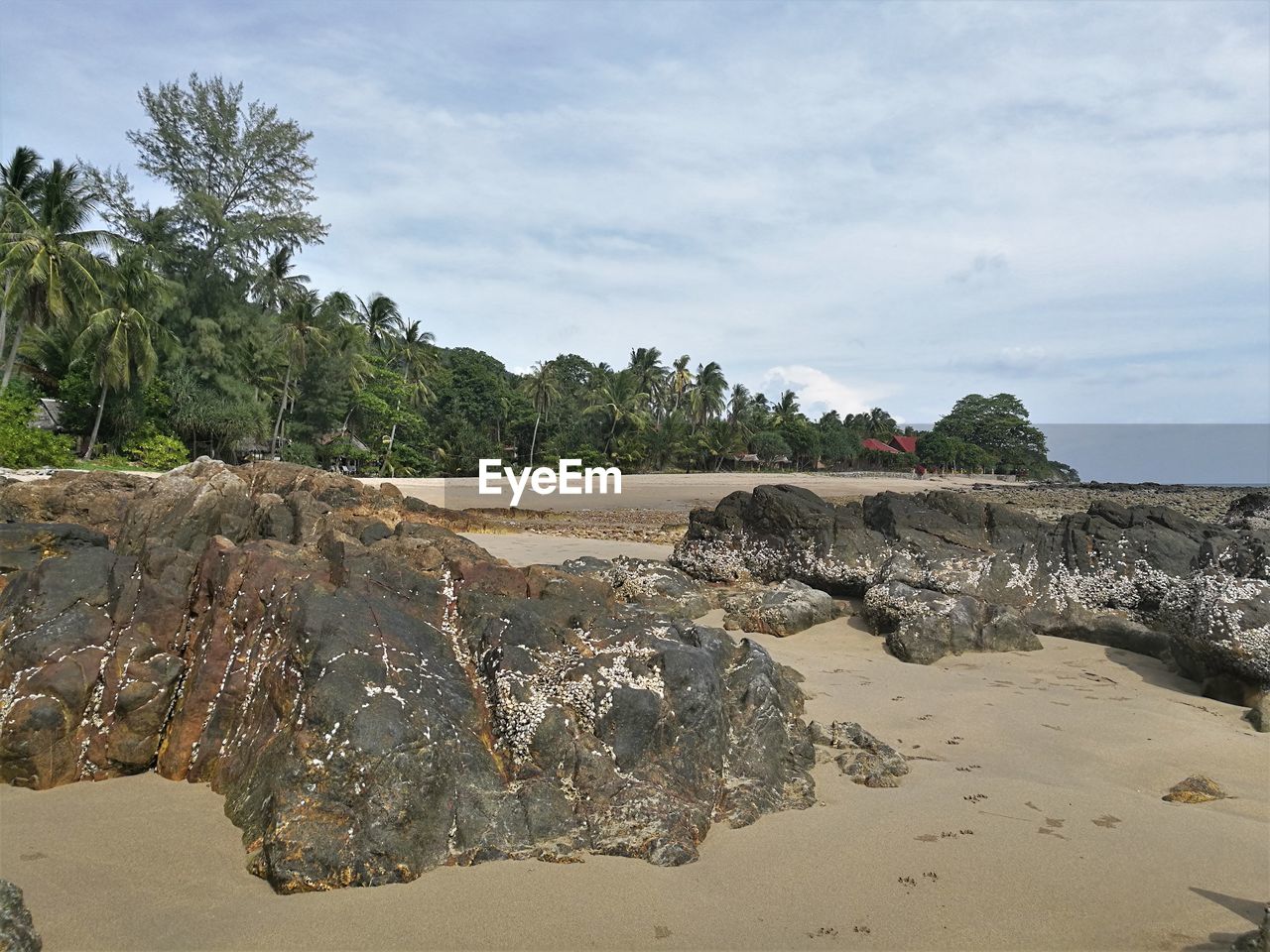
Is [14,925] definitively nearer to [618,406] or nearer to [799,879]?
[799,879]

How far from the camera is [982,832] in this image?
12.5 feet

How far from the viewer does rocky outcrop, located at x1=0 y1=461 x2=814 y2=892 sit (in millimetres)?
3326

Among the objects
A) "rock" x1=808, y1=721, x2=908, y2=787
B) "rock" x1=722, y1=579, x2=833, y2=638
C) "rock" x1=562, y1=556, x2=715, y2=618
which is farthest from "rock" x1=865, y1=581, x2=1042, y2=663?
"rock" x1=808, y1=721, x2=908, y2=787

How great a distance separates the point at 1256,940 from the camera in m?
2.65

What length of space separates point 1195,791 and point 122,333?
112 ft

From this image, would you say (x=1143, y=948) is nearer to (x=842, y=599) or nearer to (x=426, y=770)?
(x=426, y=770)

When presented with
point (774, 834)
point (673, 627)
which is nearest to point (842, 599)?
point (673, 627)

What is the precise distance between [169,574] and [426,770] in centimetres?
235

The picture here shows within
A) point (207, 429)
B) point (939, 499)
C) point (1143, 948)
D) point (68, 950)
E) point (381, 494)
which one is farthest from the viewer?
point (207, 429)

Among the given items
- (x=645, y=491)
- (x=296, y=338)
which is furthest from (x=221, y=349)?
(x=645, y=491)

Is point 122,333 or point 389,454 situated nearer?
point 122,333

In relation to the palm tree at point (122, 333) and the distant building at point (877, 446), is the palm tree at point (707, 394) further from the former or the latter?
the palm tree at point (122, 333)

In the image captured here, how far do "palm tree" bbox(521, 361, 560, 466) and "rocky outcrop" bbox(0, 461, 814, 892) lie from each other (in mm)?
48834

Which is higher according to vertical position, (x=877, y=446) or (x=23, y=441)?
(x=877, y=446)
